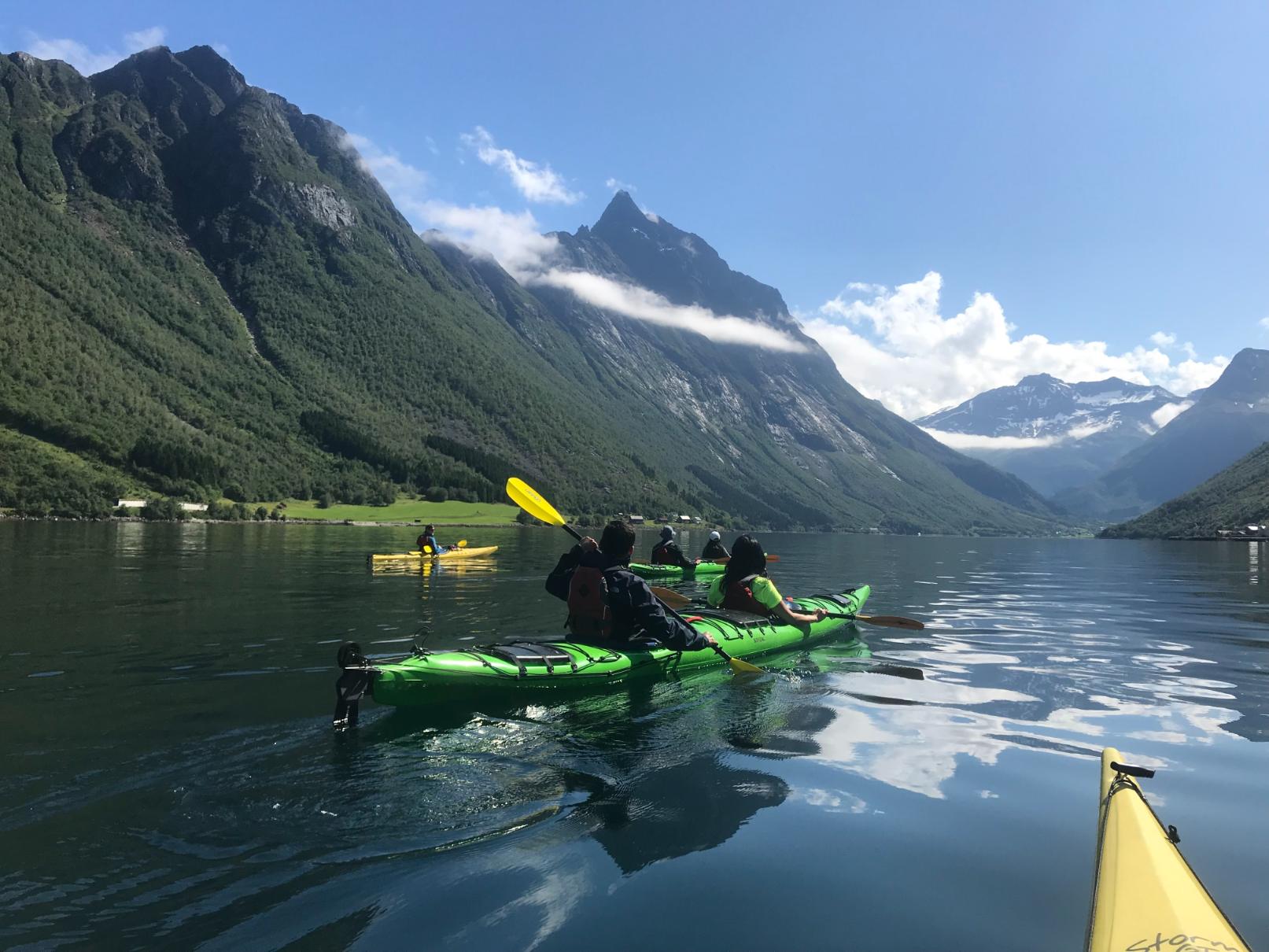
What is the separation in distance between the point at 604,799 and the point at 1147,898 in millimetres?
4886

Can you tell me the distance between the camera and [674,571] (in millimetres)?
31797

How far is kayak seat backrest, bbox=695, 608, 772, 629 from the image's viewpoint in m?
15.9

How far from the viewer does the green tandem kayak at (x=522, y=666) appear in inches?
383

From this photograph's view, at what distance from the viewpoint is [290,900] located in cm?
556

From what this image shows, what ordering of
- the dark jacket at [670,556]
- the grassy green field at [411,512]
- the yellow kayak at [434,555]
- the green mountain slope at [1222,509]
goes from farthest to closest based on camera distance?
the green mountain slope at [1222,509] → the grassy green field at [411,512] → the yellow kayak at [434,555] → the dark jacket at [670,556]

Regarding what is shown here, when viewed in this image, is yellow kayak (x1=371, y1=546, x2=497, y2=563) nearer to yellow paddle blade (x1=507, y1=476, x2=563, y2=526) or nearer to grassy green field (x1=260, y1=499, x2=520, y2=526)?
yellow paddle blade (x1=507, y1=476, x2=563, y2=526)

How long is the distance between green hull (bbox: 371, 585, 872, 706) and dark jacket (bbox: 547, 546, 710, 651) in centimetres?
38

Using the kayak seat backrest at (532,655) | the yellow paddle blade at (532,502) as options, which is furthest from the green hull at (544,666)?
the yellow paddle blade at (532,502)

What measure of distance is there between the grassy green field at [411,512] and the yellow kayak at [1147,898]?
12974cm

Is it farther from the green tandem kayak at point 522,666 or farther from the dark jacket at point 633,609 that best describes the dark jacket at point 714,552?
the dark jacket at point 633,609

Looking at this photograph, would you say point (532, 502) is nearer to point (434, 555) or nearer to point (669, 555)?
point (669, 555)

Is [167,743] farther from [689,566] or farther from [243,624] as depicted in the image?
[689,566]

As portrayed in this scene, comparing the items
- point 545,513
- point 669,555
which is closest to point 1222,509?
point 669,555

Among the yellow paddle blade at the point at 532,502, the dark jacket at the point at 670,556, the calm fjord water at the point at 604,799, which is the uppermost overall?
the yellow paddle blade at the point at 532,502
